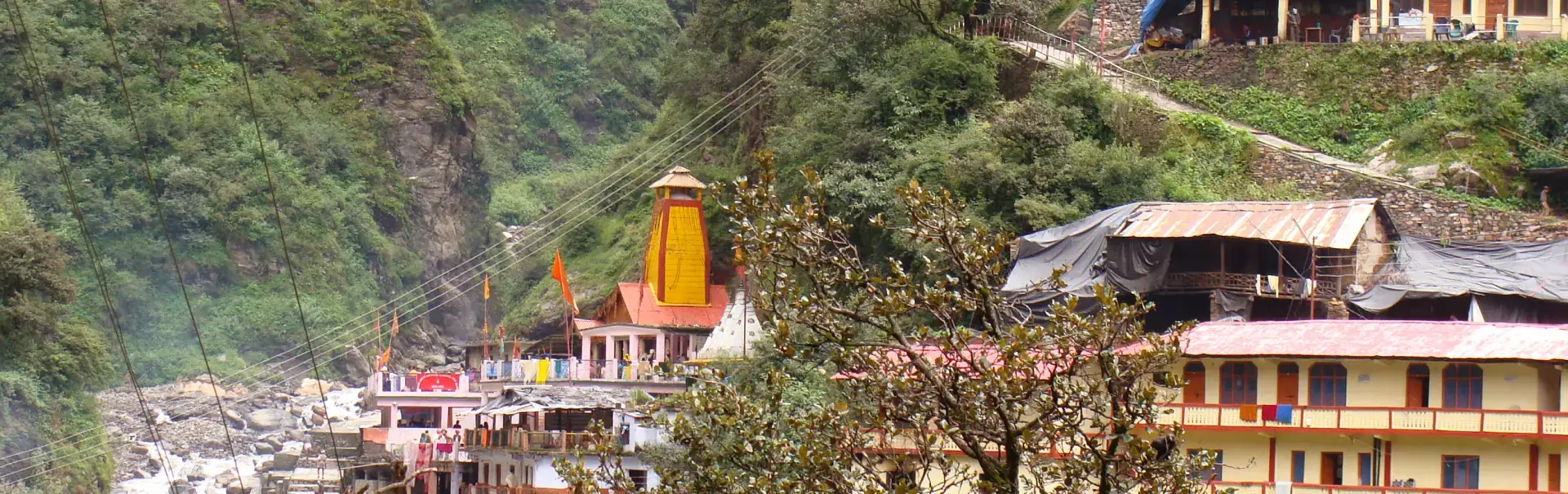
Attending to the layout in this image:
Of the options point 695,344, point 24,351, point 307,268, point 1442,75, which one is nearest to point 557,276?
point 695,344

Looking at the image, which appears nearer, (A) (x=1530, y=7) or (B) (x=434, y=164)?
(A) (x=1530, y=7)

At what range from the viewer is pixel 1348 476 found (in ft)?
113

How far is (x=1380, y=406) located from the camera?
3428 cm

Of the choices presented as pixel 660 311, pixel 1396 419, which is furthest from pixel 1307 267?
pixel 660 311

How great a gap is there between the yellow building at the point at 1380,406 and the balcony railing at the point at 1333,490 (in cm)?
3

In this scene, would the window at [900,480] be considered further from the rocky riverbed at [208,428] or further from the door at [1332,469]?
the rocky riverbed at [208,428]

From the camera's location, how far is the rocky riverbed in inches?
2438

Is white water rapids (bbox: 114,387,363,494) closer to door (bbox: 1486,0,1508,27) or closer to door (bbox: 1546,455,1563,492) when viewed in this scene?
door (bbox: 1486,0,1508,27)

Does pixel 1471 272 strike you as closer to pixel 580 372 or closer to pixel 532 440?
pixel 532 440

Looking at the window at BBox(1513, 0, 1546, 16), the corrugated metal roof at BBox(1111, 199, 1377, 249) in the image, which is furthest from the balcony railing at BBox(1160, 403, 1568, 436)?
the window at BBox(1513, 0, 1546, 16)

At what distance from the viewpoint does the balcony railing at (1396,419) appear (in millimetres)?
32969

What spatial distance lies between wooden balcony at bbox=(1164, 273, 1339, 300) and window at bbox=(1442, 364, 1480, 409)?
180 inches

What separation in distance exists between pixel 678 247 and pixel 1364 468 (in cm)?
2203

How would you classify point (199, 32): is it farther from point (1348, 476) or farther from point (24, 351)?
point (1348, 476)
